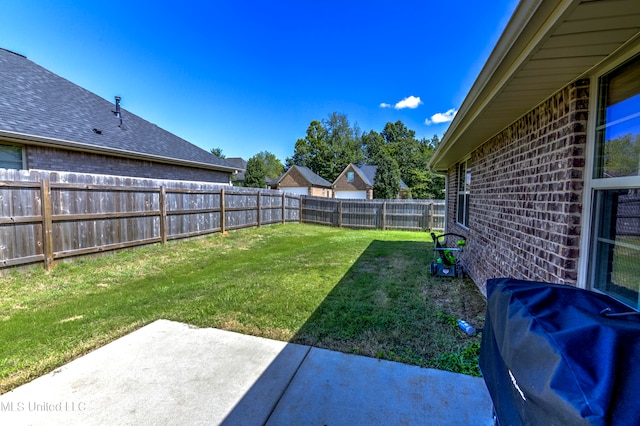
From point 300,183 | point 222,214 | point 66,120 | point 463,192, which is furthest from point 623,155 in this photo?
point 300,183

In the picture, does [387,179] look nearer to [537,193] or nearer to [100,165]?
[100,165]

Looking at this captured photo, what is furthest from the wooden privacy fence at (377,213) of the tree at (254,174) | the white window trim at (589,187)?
the tree at (254,174)

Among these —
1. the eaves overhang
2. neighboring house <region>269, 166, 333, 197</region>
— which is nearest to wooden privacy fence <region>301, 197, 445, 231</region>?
the eaves overhang

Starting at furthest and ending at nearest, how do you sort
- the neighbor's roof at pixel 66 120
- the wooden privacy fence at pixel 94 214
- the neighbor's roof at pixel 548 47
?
the neighbor's roof at pixel 66 120 → the wooden privacy fence at pixel 94 214 → the neighbor's roof at pixel 548 47

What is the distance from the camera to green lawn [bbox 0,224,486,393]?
3008 millimetres

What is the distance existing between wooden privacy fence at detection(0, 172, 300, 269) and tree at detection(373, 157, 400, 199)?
21.9 metres

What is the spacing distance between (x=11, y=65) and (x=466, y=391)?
14.0m

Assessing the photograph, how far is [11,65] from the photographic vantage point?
9.10 metres

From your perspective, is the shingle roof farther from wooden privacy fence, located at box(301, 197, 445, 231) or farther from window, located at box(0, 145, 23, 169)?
window, located at box(0, 145, 23, 169)

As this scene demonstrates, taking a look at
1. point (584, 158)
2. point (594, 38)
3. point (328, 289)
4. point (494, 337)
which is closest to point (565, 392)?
point (494, 337)

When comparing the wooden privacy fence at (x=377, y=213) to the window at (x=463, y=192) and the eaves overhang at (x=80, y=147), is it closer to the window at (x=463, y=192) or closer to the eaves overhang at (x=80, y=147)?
the window at (x=463, y=192)

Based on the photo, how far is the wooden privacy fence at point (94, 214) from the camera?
5316 mm

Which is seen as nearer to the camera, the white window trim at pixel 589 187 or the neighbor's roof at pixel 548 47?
the neighbor's roof at pixel 548 47

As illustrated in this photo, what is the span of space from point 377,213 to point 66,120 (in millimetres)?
12314
